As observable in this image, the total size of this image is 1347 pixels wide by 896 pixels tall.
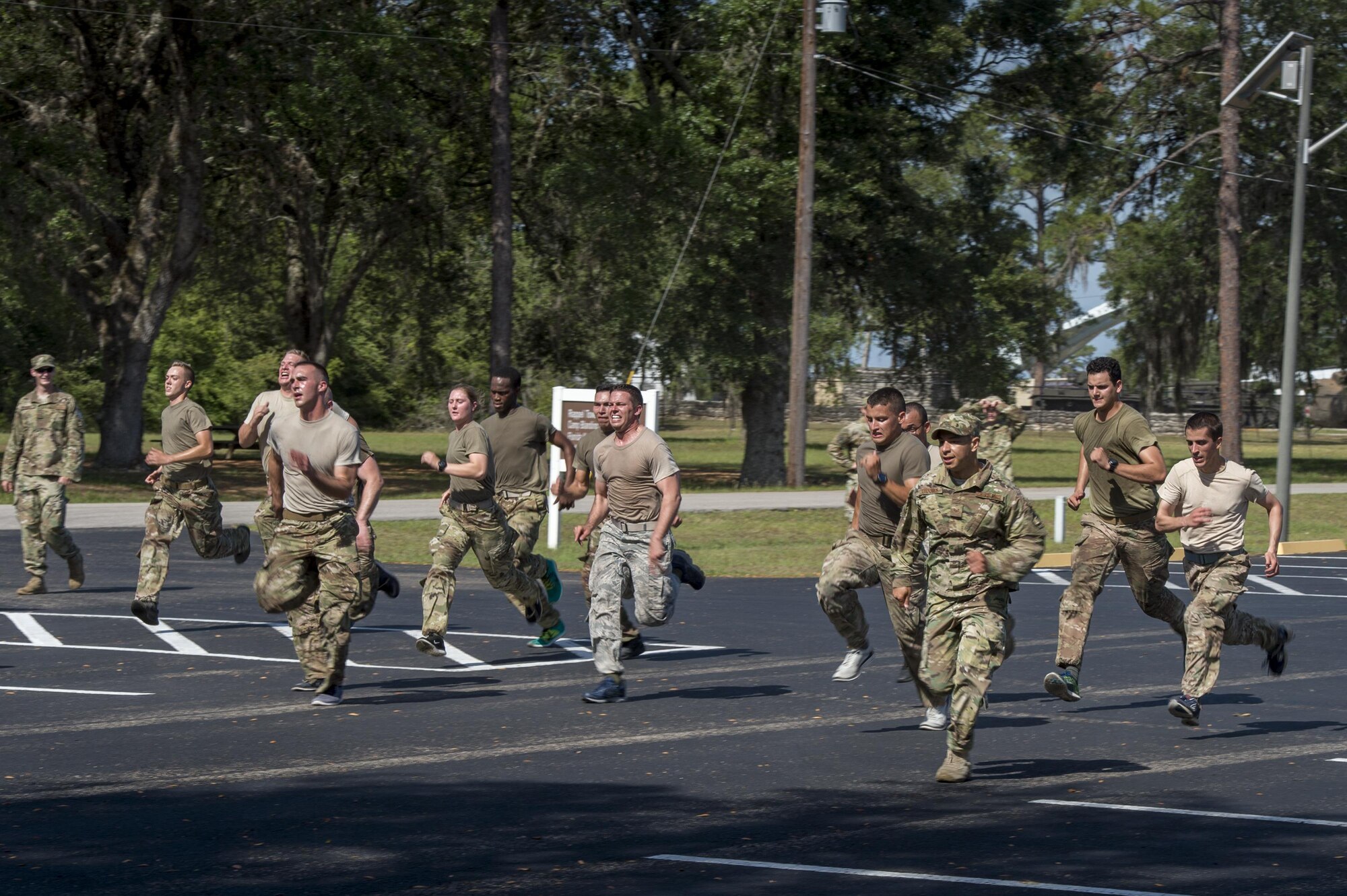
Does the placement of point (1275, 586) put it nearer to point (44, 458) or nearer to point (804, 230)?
point (44, 458)

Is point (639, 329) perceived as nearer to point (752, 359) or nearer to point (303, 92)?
point (752, 359)

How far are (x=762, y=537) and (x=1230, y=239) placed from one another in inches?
521

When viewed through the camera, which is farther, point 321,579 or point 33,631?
point 33,631

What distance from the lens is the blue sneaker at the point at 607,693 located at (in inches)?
388

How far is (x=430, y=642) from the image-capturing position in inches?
438

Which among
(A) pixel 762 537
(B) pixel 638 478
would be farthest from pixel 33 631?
(A) pixel 762 537

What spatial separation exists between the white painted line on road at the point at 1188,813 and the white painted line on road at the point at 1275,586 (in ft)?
35.0

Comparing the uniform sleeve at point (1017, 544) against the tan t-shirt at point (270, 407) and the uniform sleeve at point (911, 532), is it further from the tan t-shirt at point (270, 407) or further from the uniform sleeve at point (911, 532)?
the tan t-shirt at point (270, 407)

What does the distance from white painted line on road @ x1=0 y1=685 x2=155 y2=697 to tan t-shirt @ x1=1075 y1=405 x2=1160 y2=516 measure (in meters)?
5.57

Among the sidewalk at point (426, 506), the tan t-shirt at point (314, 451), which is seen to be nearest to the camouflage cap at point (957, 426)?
the tan t-shirt at point (314, 451)

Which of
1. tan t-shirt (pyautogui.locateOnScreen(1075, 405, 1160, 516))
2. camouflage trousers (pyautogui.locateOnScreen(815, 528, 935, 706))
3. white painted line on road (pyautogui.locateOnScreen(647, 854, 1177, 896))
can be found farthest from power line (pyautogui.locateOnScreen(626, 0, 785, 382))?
white painted line on road (pyautogui.locateOnScreen(647, 854, 1177, 896))

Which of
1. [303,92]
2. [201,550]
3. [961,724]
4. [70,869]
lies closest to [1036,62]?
[303,92]

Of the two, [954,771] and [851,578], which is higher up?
[851,578]

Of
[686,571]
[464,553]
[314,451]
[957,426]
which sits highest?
[957,426]
